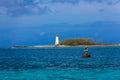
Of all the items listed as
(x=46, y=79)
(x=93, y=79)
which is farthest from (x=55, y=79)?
(x=93, y=79)

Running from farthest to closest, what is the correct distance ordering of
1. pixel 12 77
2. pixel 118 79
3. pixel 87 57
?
pixel 87 57 → pixel 12 77 → pixel 118 79

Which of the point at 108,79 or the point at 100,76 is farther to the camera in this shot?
the point at 100,76

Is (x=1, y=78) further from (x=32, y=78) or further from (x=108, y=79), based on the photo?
(x=108, y=79)

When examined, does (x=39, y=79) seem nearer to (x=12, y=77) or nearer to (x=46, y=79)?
(x=46, y=79)

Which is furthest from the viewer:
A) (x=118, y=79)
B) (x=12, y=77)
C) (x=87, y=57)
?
(x=87, y=57)

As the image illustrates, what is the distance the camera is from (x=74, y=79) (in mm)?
43125

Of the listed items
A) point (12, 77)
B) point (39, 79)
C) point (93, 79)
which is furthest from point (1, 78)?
point (93, 79)

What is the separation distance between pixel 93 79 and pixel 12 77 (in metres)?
10.0

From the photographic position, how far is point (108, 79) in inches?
1695

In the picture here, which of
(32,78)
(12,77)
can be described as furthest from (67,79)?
(12,77)

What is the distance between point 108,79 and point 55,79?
6.06 metres

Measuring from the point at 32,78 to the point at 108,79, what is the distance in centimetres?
889

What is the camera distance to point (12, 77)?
150 feet

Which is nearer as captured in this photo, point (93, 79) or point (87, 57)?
point (93, 79)
